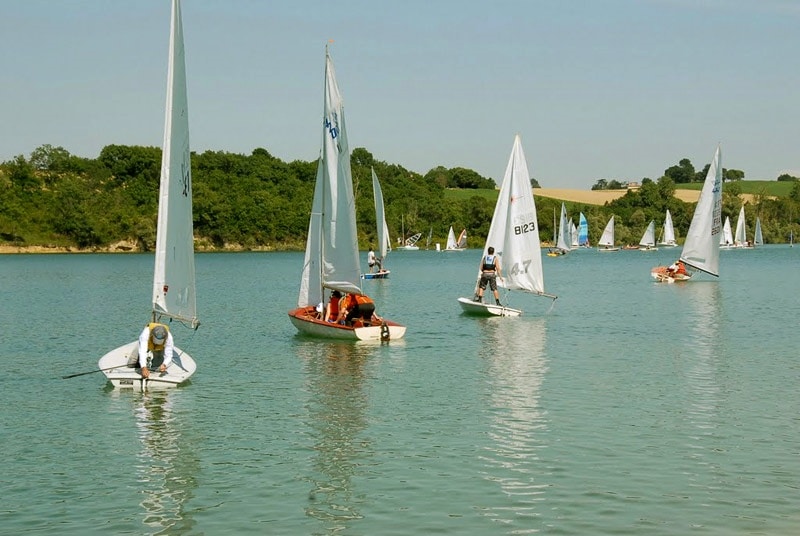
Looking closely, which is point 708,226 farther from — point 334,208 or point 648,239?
point 648,239

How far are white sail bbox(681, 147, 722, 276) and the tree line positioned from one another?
71032mm

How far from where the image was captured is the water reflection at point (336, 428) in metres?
12.1

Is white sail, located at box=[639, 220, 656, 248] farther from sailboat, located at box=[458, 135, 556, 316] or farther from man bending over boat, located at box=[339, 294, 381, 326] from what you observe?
man bending over boat, located at box=[339, 294, 381, 326]

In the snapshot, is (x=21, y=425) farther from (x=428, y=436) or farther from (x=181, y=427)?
(x=428, y=436)

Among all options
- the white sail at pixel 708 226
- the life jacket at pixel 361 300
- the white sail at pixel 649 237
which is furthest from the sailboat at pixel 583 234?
the life jacket at pixel 361 300

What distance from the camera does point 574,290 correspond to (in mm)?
53562

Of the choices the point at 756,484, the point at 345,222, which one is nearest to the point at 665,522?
the point at 756,484

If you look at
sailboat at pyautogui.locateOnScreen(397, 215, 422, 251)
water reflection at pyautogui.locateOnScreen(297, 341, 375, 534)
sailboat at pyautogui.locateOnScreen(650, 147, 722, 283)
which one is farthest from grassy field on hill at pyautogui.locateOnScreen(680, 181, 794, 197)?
water reflection at pyautogui.locateOnScreen(297, 341, 375, 534)

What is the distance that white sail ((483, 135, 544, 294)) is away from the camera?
35438 mm

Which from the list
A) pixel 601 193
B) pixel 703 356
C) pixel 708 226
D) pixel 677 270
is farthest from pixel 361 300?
pixel 601 193

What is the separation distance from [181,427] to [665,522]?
8328mm

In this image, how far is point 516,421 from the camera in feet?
55.1

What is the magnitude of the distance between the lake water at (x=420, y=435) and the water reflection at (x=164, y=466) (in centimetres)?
4

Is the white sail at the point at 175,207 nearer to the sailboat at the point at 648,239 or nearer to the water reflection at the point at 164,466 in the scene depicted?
the water reflection at the point at 164,466
